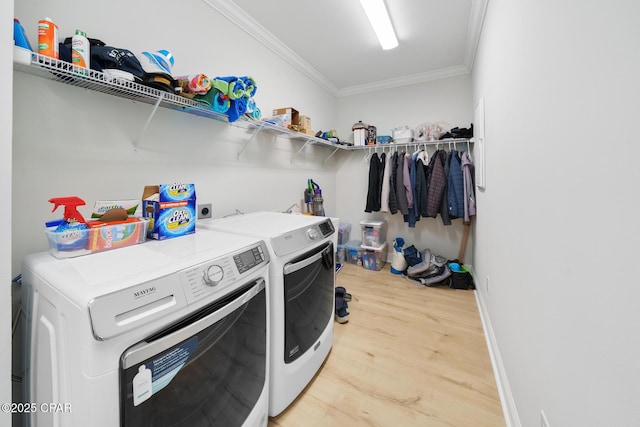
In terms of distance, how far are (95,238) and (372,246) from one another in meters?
2.96

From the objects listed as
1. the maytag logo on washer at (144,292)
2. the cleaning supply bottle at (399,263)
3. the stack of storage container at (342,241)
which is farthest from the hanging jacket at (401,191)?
the maytag logo on washer at (144,292)

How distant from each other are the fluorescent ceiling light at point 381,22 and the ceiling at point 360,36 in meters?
0.06

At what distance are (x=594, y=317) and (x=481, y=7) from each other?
2.40 m

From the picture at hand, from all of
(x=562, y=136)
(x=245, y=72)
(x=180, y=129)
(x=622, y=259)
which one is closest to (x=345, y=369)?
(x=622, y=259)

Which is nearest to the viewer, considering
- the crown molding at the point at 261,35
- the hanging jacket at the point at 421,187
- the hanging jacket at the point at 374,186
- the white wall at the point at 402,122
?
the crown molding at the point at 261,35

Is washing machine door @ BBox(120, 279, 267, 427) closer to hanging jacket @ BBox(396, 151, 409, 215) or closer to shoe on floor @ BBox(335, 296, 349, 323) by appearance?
shoe on floor @ BBox(335, 296, 349, 323)

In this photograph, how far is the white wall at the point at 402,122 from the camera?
3231 millimetres

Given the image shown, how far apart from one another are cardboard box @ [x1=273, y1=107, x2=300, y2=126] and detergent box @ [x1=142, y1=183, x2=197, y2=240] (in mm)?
1312

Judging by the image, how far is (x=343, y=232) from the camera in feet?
12.4

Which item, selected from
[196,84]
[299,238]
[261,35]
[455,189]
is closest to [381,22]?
[261,35]

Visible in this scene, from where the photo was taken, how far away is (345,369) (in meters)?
1.64

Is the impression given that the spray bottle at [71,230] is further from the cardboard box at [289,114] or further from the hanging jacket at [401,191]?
the hanging jacket at [401,191]

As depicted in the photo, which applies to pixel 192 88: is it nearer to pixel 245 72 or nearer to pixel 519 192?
pixel 245 72

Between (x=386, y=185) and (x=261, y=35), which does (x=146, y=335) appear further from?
(x=386, y=185)
